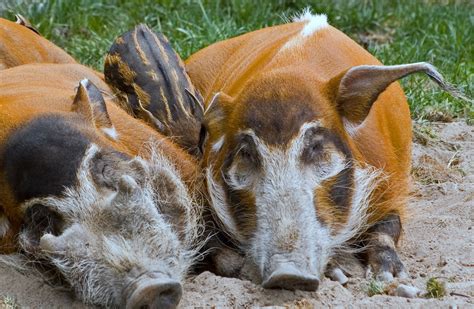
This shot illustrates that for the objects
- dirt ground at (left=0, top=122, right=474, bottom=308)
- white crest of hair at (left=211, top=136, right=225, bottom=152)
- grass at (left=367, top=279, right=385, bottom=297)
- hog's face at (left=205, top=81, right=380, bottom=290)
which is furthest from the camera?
white crest of hair at (left=211, top=136, right=225, bottom=152)

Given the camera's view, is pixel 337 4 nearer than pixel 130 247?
No

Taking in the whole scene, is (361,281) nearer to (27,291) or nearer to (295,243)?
(295,243)

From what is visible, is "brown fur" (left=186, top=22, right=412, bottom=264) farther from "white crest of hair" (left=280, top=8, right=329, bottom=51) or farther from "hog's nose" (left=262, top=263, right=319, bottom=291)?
"hog's nose" (left=262, top=263, right=319, bottom=291)

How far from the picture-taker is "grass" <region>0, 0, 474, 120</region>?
8.26 m

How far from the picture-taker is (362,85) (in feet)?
16.1

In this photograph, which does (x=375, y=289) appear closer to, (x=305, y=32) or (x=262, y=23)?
(x=305, y=32)

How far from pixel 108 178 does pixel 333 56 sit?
161 centimetres

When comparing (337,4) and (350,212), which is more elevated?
(350,212)

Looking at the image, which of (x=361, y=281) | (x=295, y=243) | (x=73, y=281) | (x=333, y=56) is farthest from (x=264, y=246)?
(x=333, y=56)

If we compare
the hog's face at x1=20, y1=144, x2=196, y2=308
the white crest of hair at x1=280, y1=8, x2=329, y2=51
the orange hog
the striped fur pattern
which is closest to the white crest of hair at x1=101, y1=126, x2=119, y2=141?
the hog's face at x1=20, y1=144, x2=196, y2=308

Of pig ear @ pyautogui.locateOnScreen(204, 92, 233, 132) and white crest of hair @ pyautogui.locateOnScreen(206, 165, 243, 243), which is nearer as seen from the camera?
white crest of hair @ pyautogui.locateOnScreen(206, 165, 243, 243)

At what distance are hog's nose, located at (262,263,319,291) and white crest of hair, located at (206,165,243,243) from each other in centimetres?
57

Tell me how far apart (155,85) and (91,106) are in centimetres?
152

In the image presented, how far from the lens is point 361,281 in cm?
461
